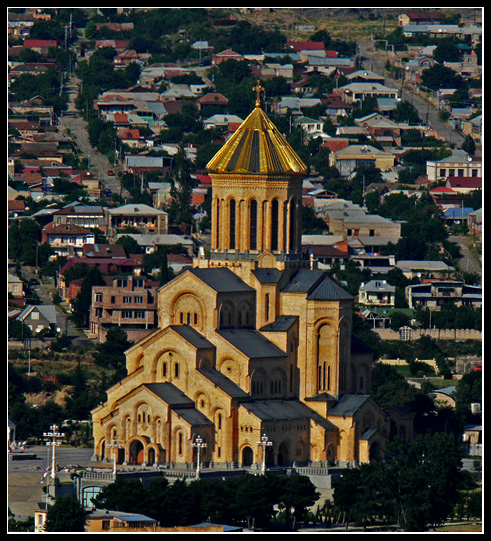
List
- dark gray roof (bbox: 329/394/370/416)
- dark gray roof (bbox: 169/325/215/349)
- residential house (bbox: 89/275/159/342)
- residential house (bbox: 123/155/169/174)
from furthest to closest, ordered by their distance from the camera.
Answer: residential house (bbox: 123/155/169/174), residential house (bbox: 89/275/159/342), dark gray roof (bbox: 329/394/370/416), dark gray roof (bbox: 169/325/215/349)

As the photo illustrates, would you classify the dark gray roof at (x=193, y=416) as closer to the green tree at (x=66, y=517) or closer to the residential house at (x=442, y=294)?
the green tree at (x=66, y=517)

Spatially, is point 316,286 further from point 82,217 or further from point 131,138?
point 131,138

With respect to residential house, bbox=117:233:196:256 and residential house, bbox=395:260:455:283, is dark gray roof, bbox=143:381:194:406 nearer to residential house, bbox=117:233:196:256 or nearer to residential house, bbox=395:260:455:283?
residential house, bbox=395:260:455:283

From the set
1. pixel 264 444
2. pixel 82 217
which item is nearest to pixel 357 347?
pixel 264 444

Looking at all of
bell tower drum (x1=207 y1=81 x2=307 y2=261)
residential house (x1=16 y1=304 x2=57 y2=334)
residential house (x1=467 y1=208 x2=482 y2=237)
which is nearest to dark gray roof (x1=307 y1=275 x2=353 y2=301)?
bell tower drum (x1=207 y1=81 x2=307 y2=261)

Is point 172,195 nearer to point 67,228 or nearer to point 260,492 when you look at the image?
point 67,228

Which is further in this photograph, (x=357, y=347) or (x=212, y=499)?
(x=357, y=347)

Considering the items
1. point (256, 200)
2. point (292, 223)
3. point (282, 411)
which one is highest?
point (256, 200)

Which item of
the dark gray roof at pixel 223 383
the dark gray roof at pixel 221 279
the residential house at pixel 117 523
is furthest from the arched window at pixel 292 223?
the residential house at pixel 117 523
